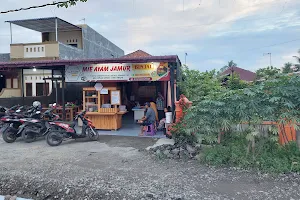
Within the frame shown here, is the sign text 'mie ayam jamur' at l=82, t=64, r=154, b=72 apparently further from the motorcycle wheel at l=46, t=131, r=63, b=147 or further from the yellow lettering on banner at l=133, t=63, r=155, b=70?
the motorcycle wheel at l=46, t=131, r=63, b=147

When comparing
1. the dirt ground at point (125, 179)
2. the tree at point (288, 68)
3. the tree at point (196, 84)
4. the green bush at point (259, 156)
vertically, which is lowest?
the dirt ground at point (125, 179)

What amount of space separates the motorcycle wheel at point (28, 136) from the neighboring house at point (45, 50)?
630cm

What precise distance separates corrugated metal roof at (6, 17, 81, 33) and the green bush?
12877mm

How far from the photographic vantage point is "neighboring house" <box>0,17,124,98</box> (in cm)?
1466

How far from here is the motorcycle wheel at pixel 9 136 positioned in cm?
727

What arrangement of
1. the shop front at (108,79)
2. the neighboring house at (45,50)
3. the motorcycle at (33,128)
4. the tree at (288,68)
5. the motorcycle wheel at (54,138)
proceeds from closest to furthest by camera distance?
the motorcycle wheel at (54,138), the motorcycle at (33,128), the shop front at (108,79), the neighboring house at (45,50), the tree at (288,68)

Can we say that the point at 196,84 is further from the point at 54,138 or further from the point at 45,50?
the point at 45,50

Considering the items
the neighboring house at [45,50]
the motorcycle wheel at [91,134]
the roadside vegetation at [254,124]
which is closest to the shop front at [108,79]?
the motorcycle wheel at [91,134]

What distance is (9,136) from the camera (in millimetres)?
7324

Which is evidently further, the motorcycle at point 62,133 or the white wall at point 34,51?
the white wall at point 34,51

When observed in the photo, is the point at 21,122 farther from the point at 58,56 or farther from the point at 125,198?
the point at 58,56

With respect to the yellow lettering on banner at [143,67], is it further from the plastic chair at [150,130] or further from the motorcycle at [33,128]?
the motorcycle at [33,128]

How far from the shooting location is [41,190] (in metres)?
4.05

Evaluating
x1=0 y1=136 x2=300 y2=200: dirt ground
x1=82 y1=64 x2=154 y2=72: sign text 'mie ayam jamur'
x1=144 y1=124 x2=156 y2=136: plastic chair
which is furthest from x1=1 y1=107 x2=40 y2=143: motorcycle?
A: x1=144 y1=124 x2=156 y2=136: plastic chair
